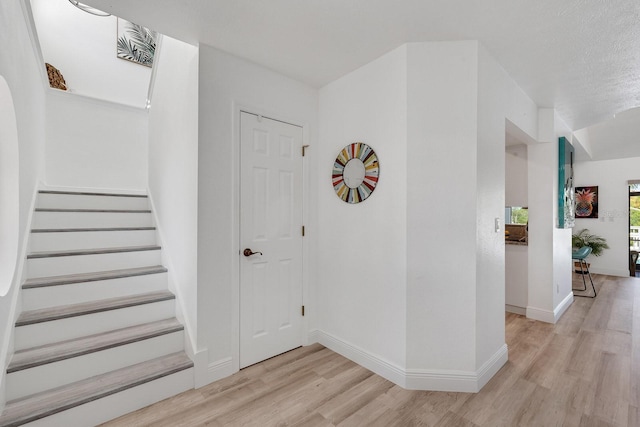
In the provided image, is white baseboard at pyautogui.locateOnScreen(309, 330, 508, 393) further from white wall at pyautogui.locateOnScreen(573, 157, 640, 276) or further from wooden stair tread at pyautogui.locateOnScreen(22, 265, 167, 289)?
white wall at pyautogui.locateOnScreen(573, 157, 640, 276)

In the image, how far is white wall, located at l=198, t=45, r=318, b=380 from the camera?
2.18m

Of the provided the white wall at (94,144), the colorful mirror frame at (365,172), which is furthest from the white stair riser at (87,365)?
the white wall at (94,144)

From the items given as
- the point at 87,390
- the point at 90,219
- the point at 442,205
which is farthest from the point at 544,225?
the point at 90,219

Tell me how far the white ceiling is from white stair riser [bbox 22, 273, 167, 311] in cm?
199

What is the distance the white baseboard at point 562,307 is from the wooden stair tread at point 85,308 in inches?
170

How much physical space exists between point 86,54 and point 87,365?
435cm

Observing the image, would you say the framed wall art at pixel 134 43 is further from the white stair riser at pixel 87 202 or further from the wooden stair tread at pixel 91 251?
the wooden stair tread at pixel 91 251

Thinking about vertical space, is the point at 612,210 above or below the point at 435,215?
above

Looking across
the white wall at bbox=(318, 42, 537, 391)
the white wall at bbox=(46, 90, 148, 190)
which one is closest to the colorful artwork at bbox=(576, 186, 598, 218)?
the white wall at bbox=(318, 42, 537, 391)

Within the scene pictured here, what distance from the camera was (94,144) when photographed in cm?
398

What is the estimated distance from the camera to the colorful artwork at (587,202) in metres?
6.36

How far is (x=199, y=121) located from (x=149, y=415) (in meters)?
2.04

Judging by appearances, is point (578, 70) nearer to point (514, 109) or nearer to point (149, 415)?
point (514, 109)

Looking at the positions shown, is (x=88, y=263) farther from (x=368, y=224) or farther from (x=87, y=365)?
(x=368, y=224)
